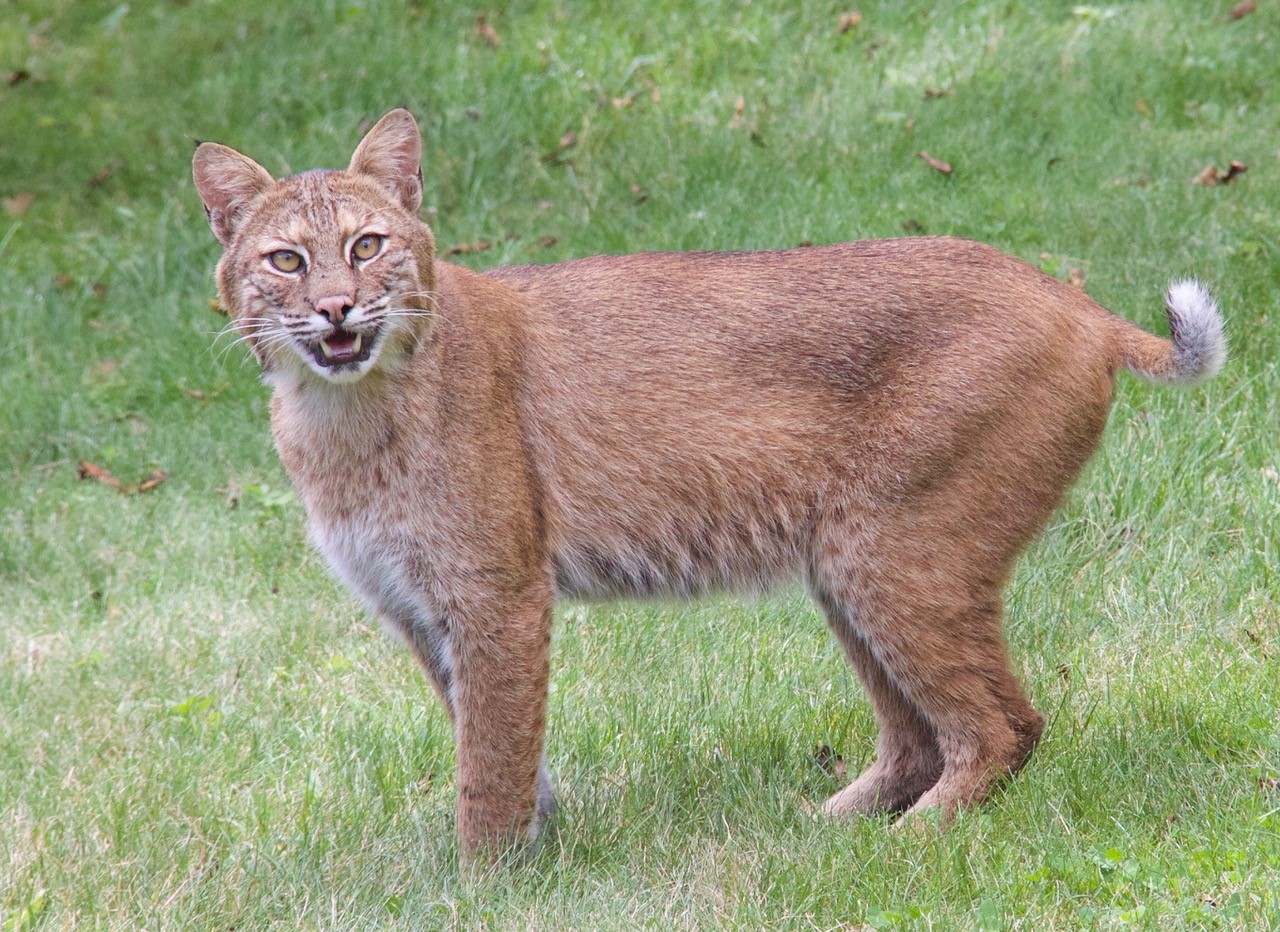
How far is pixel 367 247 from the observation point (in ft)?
13.5

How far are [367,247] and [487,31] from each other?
6555 mm

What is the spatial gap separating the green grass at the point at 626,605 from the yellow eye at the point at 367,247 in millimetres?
1630

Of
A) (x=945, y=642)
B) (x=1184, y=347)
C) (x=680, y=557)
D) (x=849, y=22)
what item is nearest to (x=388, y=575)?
(x=680, y=557)

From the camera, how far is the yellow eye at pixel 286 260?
4066 mm

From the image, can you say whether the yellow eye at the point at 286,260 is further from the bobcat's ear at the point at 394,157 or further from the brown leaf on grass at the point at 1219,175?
the brown leaf on grass at the point at 1219,175

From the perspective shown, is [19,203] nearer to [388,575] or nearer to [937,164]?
[937,164]

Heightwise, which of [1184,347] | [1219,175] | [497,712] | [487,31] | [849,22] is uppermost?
[1184,347]

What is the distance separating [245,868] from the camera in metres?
4.10

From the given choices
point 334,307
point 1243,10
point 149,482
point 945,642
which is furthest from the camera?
point 1243,10

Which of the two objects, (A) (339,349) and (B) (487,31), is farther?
(B) (487,31)

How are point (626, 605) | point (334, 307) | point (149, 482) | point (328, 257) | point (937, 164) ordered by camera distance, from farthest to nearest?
point (937, 164)
point (149, 482)
point (626, 605)
point (328, 257)
point (334, 307)

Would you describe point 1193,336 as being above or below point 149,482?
above

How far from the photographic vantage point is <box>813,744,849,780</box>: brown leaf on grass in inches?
187

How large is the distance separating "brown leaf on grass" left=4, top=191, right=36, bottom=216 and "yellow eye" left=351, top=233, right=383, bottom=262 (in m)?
6.98
